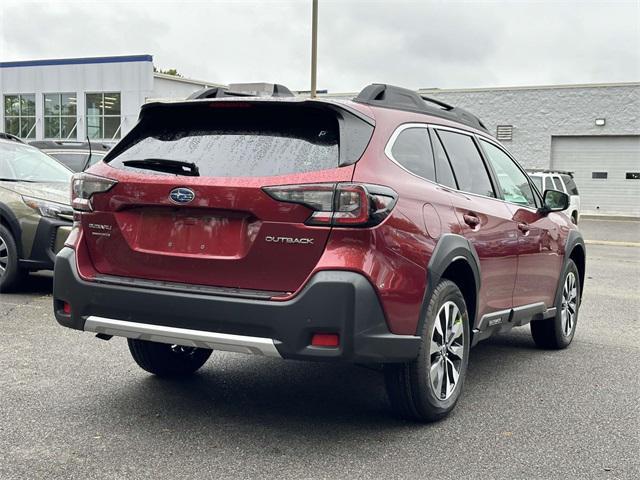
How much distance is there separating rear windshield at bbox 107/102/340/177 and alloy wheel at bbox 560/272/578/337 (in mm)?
3388

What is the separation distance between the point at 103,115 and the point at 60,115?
3049 millimetres

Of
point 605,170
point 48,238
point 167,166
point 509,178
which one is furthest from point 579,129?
point 167,166

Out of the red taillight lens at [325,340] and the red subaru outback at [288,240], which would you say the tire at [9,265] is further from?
the red taillight lens at [325,340]

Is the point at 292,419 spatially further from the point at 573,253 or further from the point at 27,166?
the point at 27,166

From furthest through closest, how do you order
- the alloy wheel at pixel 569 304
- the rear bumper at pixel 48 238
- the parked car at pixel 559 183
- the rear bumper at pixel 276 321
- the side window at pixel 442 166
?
the parked car at pixel 559 183 → the rear bumper at pixel 48 238 → the alloy wheel at pixel 569 304 → the side window at pixel 442 166 → the rear bumper at pixel 276 321

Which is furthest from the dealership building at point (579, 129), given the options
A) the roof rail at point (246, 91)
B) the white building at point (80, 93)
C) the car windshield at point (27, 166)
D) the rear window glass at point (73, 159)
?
the roof rail at point (246, 91)

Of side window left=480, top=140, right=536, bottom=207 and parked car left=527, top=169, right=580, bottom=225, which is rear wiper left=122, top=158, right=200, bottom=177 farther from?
parked car left=527, top=169, right=580, bottom=225

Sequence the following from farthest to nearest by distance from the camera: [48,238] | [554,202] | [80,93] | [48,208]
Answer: [80,93] < [48,208] < [48,238] < [554,202]

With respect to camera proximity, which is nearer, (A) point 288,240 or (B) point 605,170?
(A) point 288,240

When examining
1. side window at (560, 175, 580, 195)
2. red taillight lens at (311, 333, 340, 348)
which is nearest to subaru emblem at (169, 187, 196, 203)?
red taillight lens at (311, 333, 340, 348)

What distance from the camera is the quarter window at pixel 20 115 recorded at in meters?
46.0

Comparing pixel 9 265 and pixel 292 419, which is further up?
pixel 9 265

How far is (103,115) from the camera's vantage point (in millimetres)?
43781

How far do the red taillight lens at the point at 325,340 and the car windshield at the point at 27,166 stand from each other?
6.11m
